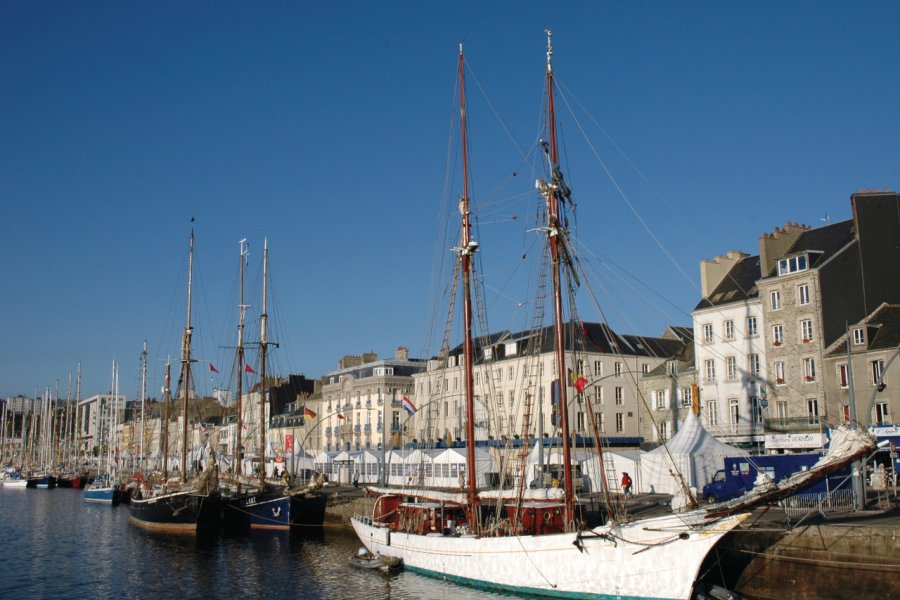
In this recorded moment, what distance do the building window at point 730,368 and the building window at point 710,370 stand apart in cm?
131

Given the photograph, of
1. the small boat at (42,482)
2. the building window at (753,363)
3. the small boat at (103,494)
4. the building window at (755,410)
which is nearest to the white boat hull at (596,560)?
the building window at (755,410)

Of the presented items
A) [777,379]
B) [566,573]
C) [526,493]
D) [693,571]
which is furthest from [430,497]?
[777,379]

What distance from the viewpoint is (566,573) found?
1133 inches

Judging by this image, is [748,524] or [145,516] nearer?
[748,524]

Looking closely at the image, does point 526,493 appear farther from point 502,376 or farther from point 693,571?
point 502,376

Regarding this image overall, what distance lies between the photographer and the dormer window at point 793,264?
55562 mm

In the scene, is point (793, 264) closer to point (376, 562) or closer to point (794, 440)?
point (794, 440)

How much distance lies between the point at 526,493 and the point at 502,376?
40576mm

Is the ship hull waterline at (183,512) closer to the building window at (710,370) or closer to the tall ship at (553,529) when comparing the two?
the tall ship at (553,529)

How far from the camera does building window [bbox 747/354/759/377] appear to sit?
58578mm

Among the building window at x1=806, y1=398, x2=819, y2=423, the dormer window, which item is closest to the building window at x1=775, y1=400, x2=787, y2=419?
the building window at x1=806, y1=398, x2=819, y2=423

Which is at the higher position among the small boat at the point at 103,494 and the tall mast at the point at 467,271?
the tall mast at the point at 467,271

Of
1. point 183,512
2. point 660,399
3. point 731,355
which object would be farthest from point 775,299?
point 183,512

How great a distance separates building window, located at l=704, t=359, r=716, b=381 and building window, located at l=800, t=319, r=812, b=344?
840 centimetres
